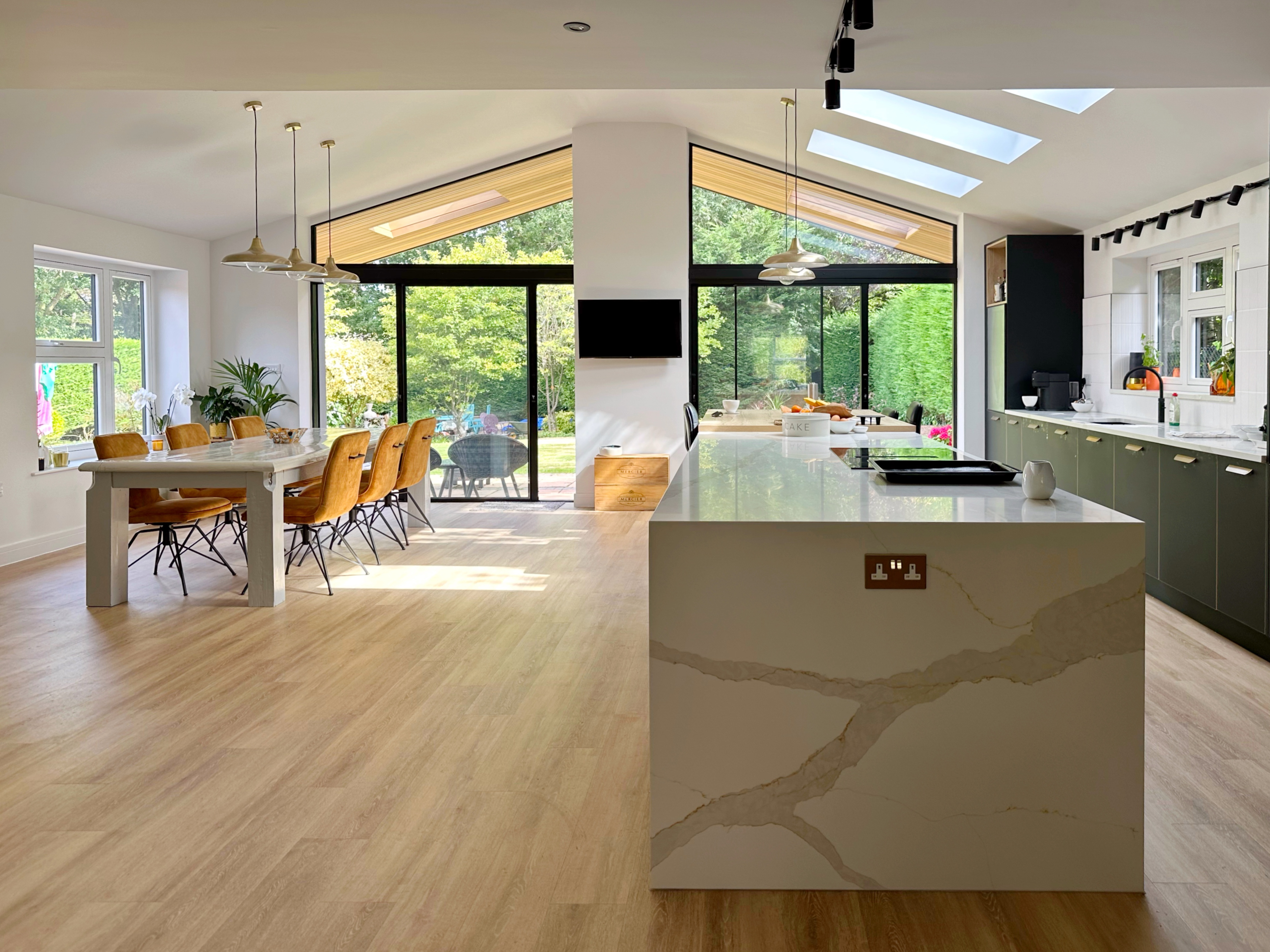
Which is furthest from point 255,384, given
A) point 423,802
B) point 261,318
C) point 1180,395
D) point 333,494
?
point 1180,395

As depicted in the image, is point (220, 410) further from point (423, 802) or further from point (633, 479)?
point (423, 802)

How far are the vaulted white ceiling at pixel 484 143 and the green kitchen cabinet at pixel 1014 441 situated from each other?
155cm

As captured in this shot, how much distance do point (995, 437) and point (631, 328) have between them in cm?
321

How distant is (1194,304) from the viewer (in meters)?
6.49

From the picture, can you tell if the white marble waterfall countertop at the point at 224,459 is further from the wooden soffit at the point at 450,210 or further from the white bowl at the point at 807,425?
the wooden soffit at the point at 450,210

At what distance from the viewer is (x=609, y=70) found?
4016mm

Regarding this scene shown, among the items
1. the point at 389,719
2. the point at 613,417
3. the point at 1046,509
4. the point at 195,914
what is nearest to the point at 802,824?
the point at 1046,509

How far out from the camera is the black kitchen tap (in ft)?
19.4

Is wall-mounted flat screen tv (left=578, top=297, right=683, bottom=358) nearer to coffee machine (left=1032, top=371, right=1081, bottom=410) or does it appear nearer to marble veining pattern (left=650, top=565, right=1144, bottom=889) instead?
coffee machine (left=1032, top=371, right=1081, bottom=410)

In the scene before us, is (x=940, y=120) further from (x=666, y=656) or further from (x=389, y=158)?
(x=666, y=656)

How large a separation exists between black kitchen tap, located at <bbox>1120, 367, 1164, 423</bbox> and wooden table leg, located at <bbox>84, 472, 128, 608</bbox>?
5682 millimetres

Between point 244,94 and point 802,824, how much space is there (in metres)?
5.74

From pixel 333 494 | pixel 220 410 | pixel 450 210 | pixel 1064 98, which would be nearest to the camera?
pixel 1064 98

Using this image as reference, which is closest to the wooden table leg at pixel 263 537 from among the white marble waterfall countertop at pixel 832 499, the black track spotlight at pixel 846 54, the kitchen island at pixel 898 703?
the white marble waterfall countertop at pixel 832 499
